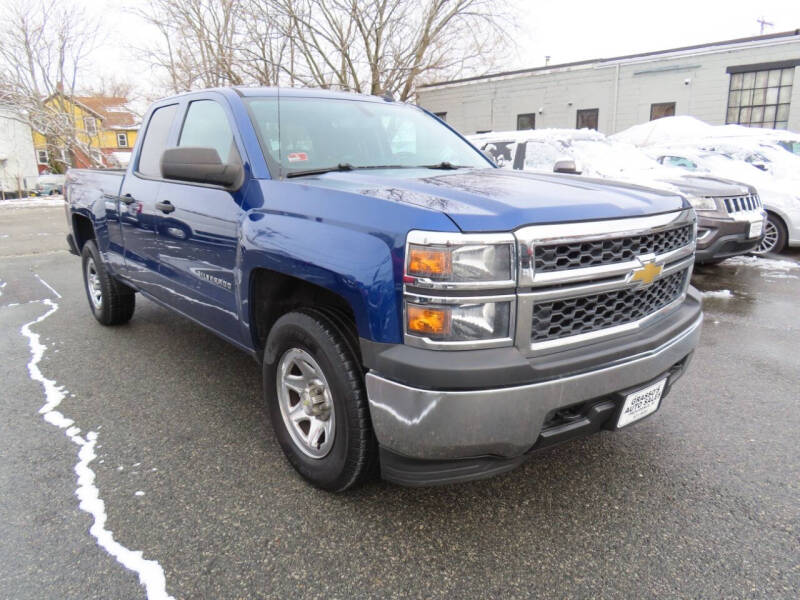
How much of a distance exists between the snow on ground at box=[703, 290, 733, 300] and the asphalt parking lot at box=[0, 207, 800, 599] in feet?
7.58

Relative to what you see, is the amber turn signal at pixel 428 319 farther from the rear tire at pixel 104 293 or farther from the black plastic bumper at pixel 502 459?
the rear tire at pixel 104 293

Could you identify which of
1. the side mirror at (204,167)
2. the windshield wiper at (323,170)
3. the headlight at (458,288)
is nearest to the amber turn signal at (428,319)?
the headlight at (458,288)

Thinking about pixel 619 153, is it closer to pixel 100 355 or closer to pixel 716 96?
pixel 100 355

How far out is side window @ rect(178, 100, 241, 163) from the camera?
3018 millimetres

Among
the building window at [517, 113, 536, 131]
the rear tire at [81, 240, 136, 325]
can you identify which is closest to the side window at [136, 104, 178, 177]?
the rear tire at [81, 240, 136, 325]

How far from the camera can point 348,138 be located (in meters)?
3.19

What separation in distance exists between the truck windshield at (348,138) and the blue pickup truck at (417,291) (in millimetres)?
18

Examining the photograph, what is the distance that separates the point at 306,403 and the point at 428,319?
885mm

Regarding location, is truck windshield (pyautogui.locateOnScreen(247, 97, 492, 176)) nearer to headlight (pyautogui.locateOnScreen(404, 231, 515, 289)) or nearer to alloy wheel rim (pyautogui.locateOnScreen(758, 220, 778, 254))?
headlight (pyautogui.locateOnScreen(404, 231, 515, 289))

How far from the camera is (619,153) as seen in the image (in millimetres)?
8469

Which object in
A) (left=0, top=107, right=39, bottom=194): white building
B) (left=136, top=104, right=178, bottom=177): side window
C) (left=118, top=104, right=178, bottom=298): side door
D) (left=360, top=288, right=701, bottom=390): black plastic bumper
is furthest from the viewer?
(left=0, top=107, right=39, bottom=194): white building

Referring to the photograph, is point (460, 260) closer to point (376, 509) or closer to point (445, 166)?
point (376, 509)

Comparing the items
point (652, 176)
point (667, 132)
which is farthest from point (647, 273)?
point (667, 132)

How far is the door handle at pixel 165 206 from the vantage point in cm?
336
